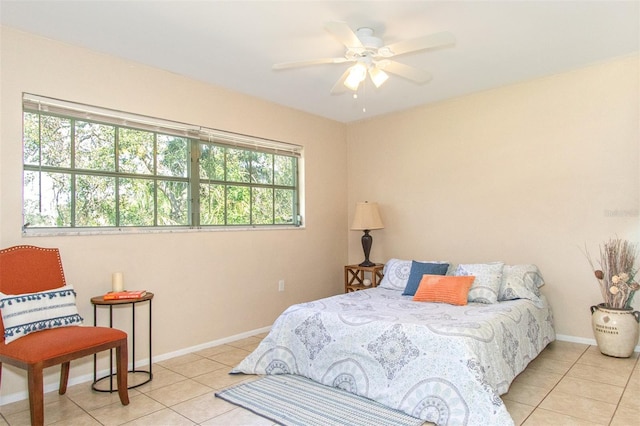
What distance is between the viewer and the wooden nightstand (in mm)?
4852

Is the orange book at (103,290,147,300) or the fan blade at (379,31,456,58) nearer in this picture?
the fan blade at (379,31,456,58)

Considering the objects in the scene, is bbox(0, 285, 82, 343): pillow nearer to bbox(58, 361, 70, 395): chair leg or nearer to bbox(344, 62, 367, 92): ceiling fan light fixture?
bbox(58, 361, 70, 395): chair leg

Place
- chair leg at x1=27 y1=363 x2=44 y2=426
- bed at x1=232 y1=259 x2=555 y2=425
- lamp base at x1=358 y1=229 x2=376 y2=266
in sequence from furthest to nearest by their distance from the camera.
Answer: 1. lamp base at x1=358 y1=229 x2=376 y2=266
2. bed at x1=232 y1=259 x2=555 y2=425
3. chair leg at x1=27 y1=363 x2=44 y2=426

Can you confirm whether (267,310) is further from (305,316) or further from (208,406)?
(208,406)

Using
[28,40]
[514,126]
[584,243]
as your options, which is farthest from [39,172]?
[584,243]

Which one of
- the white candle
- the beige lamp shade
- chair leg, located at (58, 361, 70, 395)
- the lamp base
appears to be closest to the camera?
chair leg, located at (58, 361, 70, 395)

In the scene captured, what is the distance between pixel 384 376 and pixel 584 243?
2.41m

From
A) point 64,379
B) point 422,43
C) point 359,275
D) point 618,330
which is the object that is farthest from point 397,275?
point 64,379

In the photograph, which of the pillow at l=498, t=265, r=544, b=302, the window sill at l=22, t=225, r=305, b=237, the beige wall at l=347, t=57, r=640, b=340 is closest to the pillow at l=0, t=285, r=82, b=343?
the window sill at l=22, t=225, r=305, b=237

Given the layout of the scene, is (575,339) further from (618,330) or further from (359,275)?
(359,275)

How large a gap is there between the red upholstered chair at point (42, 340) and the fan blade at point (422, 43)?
2.50 meters

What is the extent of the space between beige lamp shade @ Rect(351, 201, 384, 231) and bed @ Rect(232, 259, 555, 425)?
1.25 m

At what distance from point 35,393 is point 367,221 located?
11.3 ft

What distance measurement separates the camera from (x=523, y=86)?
401cm
